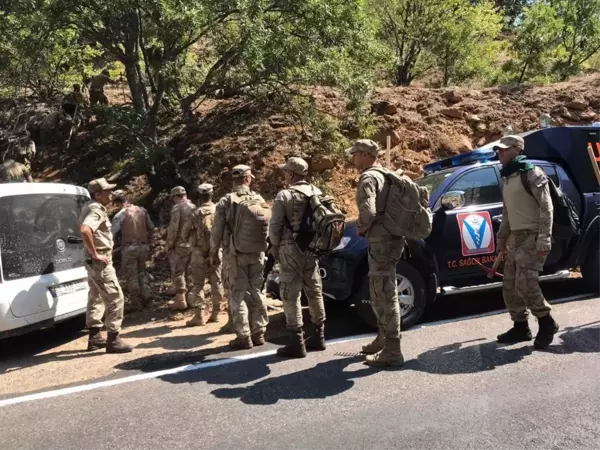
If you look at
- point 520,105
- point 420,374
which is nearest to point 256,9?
point 420,374

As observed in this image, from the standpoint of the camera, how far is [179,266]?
7.22 meters

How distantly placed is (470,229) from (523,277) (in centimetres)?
115

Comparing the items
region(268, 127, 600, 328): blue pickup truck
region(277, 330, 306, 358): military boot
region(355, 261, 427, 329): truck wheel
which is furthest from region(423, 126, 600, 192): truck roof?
region(277, 330, 306, 358): military boot

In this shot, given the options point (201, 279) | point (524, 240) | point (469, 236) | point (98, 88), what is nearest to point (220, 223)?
point (201, 279)

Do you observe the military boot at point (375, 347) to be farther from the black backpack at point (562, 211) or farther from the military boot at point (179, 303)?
the military boot at point (179, 303)

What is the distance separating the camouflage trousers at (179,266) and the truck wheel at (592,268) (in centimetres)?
516

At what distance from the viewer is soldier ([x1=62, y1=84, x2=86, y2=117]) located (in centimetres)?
1312

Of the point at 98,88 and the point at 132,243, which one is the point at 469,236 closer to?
the point at 132,243

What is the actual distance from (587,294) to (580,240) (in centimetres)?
95

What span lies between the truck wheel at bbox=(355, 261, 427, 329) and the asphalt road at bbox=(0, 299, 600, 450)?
51cm

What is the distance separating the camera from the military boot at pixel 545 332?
4.87m

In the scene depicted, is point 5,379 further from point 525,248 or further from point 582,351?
point 582,351

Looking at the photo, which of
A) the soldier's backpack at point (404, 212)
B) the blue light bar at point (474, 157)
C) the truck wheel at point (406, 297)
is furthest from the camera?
the blue light bar at point (474, 157)

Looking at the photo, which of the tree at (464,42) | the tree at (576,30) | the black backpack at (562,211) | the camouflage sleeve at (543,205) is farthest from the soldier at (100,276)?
the tree at (576,30)
